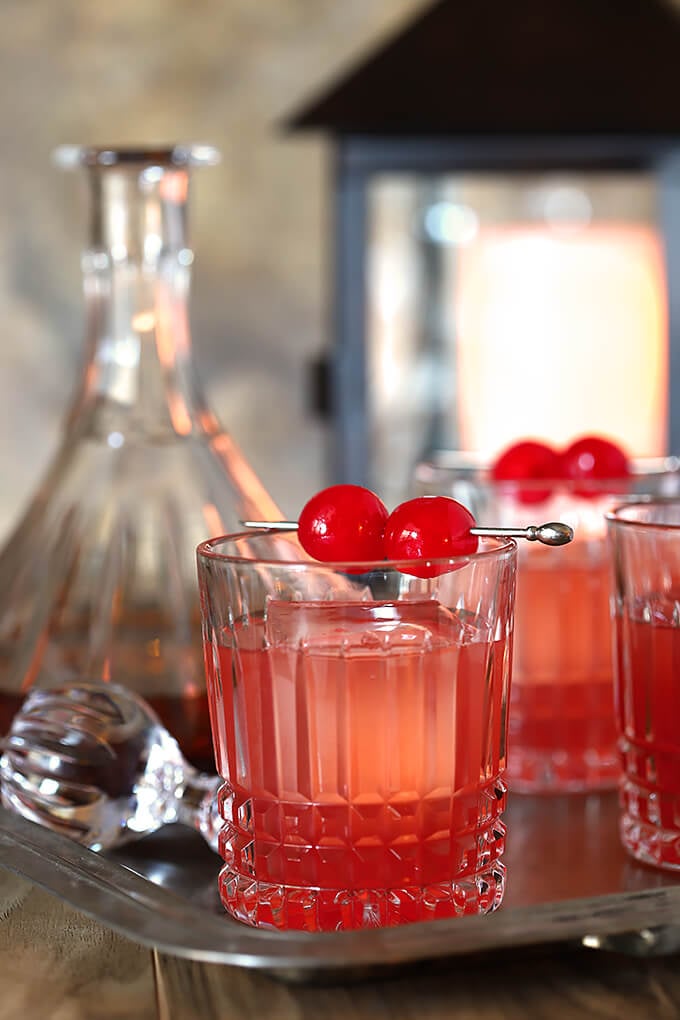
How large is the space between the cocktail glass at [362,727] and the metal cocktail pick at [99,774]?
0.07 m

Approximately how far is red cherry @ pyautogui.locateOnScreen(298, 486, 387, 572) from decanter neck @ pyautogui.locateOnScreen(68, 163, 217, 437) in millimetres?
219

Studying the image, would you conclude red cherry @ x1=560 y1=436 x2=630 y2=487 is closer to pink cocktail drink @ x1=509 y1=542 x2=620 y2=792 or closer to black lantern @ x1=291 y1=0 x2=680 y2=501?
pink cocktail drink @ x1=509 y1=542 x2=620 y2=792

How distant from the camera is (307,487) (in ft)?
7.41

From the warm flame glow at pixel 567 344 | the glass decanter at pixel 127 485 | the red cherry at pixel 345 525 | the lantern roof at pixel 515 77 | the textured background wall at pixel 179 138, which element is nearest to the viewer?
the red cherry at pixel 345 525

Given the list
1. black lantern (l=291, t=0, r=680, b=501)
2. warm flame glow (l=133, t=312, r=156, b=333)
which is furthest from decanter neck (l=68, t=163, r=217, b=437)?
black lantern (l=291, t=0, r=680, b=501)

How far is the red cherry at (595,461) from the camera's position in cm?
72

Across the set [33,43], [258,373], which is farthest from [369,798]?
[33,43]

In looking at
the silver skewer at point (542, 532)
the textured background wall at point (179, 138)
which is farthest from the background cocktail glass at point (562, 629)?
the textured background wall at point (179, 138)

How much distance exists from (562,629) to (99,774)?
288mm

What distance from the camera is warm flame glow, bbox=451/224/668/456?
1938mm

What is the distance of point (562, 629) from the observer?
2.39ft

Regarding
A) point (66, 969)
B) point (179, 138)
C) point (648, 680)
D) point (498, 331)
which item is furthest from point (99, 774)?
point (179, 138)

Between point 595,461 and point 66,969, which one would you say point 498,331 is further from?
point 66,969

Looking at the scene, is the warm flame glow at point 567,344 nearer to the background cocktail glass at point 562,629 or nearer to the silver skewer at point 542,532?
the background cocktail glass at point 562,629
